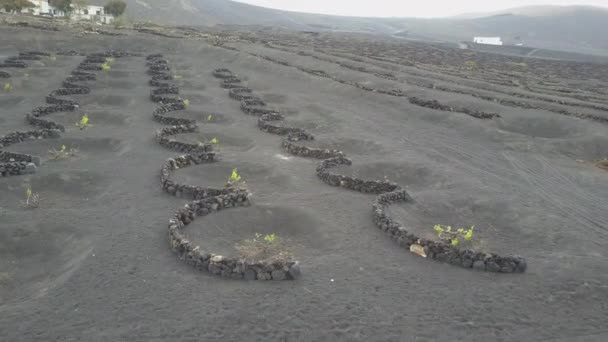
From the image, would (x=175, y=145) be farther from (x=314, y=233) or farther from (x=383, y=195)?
(x=314, y=233)

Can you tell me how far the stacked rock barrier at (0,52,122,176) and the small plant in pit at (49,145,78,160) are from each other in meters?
1.46

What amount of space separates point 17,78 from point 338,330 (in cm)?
4163

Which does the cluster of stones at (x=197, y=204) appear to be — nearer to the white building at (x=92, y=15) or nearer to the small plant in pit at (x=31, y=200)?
the small plant in pit at (x=31, y=200)

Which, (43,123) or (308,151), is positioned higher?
(308,151)

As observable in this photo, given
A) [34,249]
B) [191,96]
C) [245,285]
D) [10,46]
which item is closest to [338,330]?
[245,285]

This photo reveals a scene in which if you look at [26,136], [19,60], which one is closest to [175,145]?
[26,136]

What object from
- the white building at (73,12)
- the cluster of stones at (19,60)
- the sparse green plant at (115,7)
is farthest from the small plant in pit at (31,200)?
the sparse green plant at (115,7)

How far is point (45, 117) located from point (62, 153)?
886 cm

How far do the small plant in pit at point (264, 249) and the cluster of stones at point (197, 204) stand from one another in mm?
710

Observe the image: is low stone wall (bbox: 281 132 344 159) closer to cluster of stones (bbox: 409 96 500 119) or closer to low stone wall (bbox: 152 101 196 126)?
low stone wall (bbox: 152 101 196 126)

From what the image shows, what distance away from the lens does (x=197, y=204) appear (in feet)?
56.4

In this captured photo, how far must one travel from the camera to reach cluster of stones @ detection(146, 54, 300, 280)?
12.9 metres

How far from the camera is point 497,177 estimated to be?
2416 cm

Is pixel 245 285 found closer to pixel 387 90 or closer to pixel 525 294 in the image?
pixel 525 294
